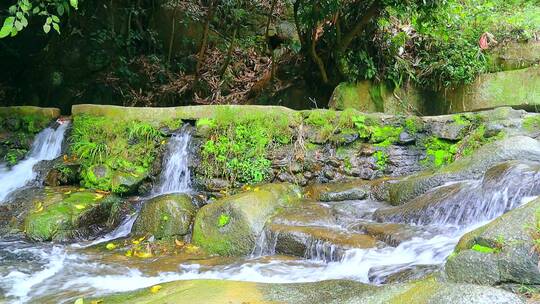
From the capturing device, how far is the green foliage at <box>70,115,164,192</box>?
23.0ft

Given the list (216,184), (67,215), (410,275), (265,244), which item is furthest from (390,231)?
(67,215)

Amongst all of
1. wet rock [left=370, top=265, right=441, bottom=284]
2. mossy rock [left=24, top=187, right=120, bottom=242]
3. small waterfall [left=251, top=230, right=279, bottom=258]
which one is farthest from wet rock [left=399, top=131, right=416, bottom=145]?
mossy rock [left=24, top=187, right=120, bottom=242]

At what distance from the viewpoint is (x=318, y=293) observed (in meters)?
3.57

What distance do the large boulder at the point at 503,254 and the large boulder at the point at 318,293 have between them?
247 millimetres

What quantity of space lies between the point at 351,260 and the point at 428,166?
9.15 ft

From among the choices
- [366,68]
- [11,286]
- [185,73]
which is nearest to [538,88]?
[366,68]

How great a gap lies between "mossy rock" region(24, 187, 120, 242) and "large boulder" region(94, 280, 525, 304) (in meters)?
2.21

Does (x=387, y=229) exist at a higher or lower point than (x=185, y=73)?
lower

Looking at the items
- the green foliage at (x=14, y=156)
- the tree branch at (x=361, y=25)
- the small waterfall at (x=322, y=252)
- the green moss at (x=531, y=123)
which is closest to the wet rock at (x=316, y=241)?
the small waterfall at (x=322, y=252)

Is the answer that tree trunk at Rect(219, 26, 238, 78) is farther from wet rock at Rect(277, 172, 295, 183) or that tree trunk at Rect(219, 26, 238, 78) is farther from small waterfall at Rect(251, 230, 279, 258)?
small waterfall at Rect(251, 230, 279, 258)

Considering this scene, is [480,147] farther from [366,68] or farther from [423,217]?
[366,68]

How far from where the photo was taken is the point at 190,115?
7398 millimetres

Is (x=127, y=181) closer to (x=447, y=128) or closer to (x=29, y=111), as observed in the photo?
(x=29, y=111)

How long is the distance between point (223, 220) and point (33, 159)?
3901mm
